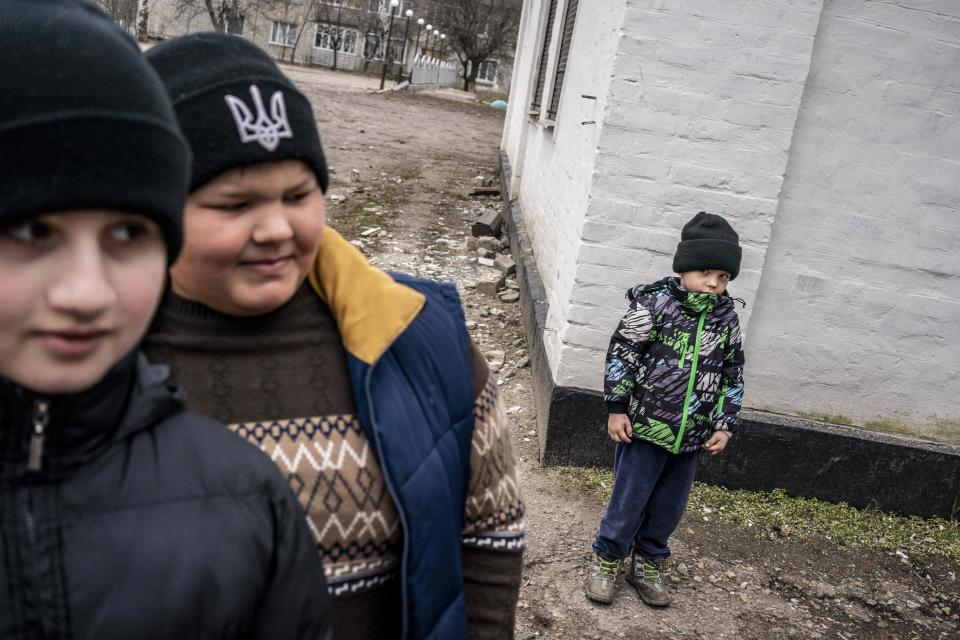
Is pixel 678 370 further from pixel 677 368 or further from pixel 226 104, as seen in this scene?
pixel 226 104

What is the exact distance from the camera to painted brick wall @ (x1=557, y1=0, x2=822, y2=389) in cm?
402

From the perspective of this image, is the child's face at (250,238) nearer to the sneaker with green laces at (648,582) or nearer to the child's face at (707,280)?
the child's face at (707,280)

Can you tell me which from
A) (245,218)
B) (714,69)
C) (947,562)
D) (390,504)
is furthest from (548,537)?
(245,218)

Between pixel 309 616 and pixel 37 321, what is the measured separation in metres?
0.54

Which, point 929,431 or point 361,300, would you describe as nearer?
point 361,300

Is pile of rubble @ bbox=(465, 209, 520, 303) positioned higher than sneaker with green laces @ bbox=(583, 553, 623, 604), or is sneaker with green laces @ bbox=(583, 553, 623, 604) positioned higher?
pile of rubble @ bbox=(465, 209, 520, 303)

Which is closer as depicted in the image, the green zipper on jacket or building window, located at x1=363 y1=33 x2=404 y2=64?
the green zipper on jacket

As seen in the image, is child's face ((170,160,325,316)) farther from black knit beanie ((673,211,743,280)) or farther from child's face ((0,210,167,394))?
black knit beanie ((673,211,743,280))

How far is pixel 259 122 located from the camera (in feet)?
4.10

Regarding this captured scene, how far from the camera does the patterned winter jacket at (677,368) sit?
11.0 ft

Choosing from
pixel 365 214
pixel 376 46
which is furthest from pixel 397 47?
pixel 365 214

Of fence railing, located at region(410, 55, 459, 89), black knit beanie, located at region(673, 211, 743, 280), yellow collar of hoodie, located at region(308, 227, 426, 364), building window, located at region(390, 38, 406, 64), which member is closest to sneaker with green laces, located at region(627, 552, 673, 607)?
black knit beanie, located at region(673, 211, 743, 280)

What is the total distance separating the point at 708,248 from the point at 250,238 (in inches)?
91.9

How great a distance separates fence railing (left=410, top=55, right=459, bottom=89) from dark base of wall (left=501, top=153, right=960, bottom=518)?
37978 millimetres
